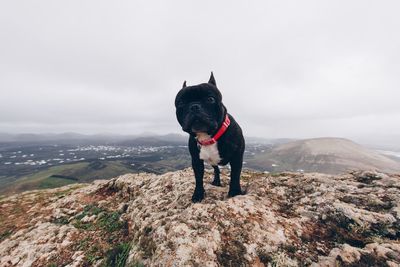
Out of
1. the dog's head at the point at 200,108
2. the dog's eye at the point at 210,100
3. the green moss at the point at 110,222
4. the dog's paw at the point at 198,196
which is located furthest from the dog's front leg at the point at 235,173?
the green moss at the point at 110,222

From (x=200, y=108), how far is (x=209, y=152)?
4.95 ft

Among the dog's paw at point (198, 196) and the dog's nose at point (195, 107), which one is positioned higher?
the dog's nose at point (195, 107)

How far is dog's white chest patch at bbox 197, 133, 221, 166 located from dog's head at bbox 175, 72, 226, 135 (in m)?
0.29

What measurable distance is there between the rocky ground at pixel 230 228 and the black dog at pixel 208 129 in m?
1.29

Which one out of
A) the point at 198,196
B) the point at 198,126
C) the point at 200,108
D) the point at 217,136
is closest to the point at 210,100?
the point at 200,108

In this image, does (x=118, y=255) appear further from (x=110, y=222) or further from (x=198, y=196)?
(x=198, y=196)

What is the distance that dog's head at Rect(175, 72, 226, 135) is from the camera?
671 centimetres

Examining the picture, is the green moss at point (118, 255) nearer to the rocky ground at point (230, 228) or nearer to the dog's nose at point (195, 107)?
the rocky ground at point (230, 228)

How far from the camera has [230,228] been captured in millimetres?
6004

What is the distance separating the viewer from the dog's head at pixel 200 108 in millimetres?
6715

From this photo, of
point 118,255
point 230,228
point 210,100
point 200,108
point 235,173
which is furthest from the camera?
point 235,173

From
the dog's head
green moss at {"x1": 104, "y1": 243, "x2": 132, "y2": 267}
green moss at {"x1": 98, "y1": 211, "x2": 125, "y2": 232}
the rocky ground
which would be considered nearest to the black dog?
the dog's head

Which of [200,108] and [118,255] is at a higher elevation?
[200,108]

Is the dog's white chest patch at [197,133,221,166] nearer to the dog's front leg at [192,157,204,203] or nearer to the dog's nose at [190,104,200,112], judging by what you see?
the dog's front leg at [192,157,204,203]
